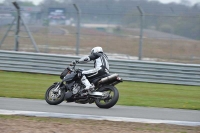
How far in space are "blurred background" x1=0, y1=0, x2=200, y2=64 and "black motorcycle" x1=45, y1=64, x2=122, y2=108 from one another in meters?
7.84

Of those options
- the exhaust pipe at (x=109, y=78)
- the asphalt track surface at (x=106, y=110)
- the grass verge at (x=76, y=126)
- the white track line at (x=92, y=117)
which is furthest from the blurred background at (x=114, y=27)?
the grass verge at (x=76, y=126)

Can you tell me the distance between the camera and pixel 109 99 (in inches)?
439

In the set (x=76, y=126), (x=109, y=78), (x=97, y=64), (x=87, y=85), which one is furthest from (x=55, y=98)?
(x=76, y=126)

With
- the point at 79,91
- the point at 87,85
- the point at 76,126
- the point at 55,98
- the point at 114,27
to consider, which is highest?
the point at 114,27

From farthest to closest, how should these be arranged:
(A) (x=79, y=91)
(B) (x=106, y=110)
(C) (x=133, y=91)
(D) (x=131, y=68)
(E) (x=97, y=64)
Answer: (D) (x=131, y=68) → (C) (x=133, y=91) → (A) (x=79, y=91) → (E) (x=97, y=64) → (B) (x=106, y=110)

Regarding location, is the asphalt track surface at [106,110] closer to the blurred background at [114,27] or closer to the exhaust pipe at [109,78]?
the exhaust pipe at [109,78]

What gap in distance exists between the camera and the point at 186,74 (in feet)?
60.0

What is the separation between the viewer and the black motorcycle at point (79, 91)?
1117 centimetres

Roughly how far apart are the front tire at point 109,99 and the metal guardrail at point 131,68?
726 centimetres

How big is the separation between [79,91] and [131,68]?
7147mm

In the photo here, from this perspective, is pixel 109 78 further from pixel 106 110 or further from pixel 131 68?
pixel 131 68

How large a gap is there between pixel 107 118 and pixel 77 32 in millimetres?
10757

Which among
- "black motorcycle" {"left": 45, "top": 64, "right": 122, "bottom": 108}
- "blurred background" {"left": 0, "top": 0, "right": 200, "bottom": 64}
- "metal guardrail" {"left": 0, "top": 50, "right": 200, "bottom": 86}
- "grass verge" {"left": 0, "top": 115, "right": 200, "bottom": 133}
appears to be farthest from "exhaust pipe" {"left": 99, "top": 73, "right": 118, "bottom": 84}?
"blurred background" {"left": 0, "top": 0, "right": 200, "bottom": 64}

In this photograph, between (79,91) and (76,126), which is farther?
(79,91)
